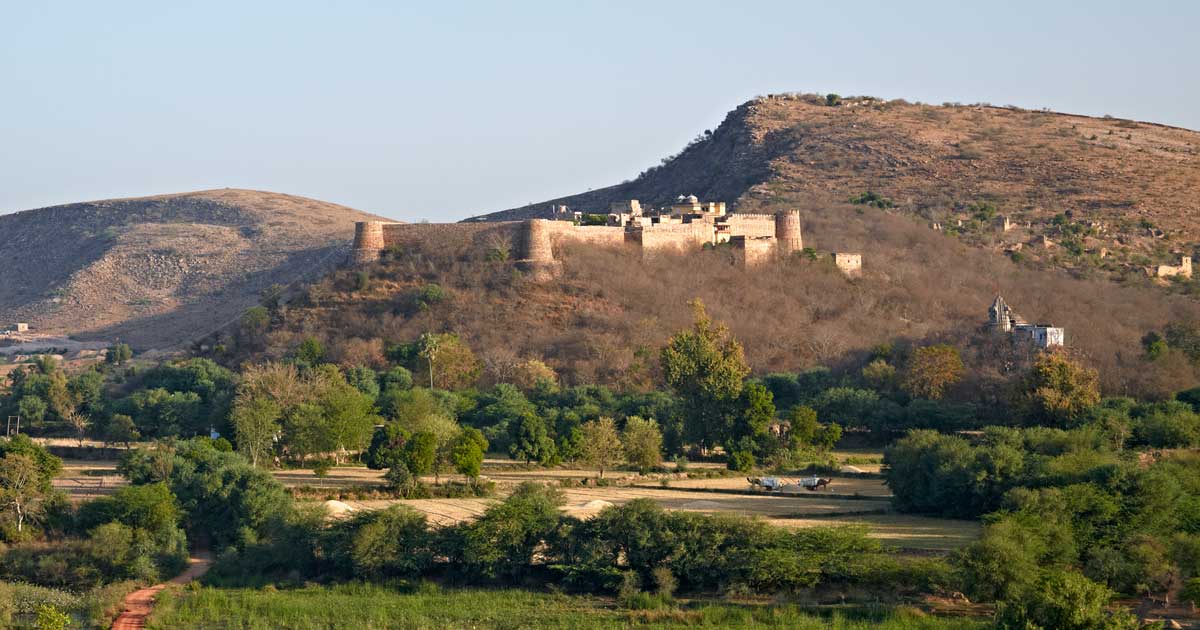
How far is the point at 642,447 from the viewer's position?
126ft

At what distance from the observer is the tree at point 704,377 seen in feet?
133

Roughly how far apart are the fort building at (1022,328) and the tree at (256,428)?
20.2 meters

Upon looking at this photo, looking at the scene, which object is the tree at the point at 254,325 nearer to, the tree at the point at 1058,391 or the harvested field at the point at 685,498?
the harvested field at the point at 685,498

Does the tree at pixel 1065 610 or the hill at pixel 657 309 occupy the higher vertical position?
the hill at pixel 657 309

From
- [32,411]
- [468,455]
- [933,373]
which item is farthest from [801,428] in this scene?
[32,411]

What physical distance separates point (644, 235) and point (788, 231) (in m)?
6.33

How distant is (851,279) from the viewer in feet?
186

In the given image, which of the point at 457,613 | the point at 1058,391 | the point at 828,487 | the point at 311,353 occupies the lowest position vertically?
the point at 457,613

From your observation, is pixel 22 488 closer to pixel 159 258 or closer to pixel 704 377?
pixel 704 377

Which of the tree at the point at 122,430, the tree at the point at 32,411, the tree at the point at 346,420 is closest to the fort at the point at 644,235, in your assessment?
the tree at the point at 32,411

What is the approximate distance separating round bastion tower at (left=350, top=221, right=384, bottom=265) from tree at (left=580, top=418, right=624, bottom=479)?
17726 mm

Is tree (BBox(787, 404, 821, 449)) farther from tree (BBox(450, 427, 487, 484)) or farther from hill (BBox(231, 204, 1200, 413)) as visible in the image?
tree (BBox(450, 427, 487, 484))

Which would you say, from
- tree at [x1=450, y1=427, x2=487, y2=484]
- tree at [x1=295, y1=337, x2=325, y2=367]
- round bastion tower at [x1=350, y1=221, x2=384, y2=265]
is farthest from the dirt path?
round bastion tower at [x1=350, y1=221, x2=384, y2=265]

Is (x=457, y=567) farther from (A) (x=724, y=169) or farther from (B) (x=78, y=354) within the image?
(A) (x=724, y=169)
